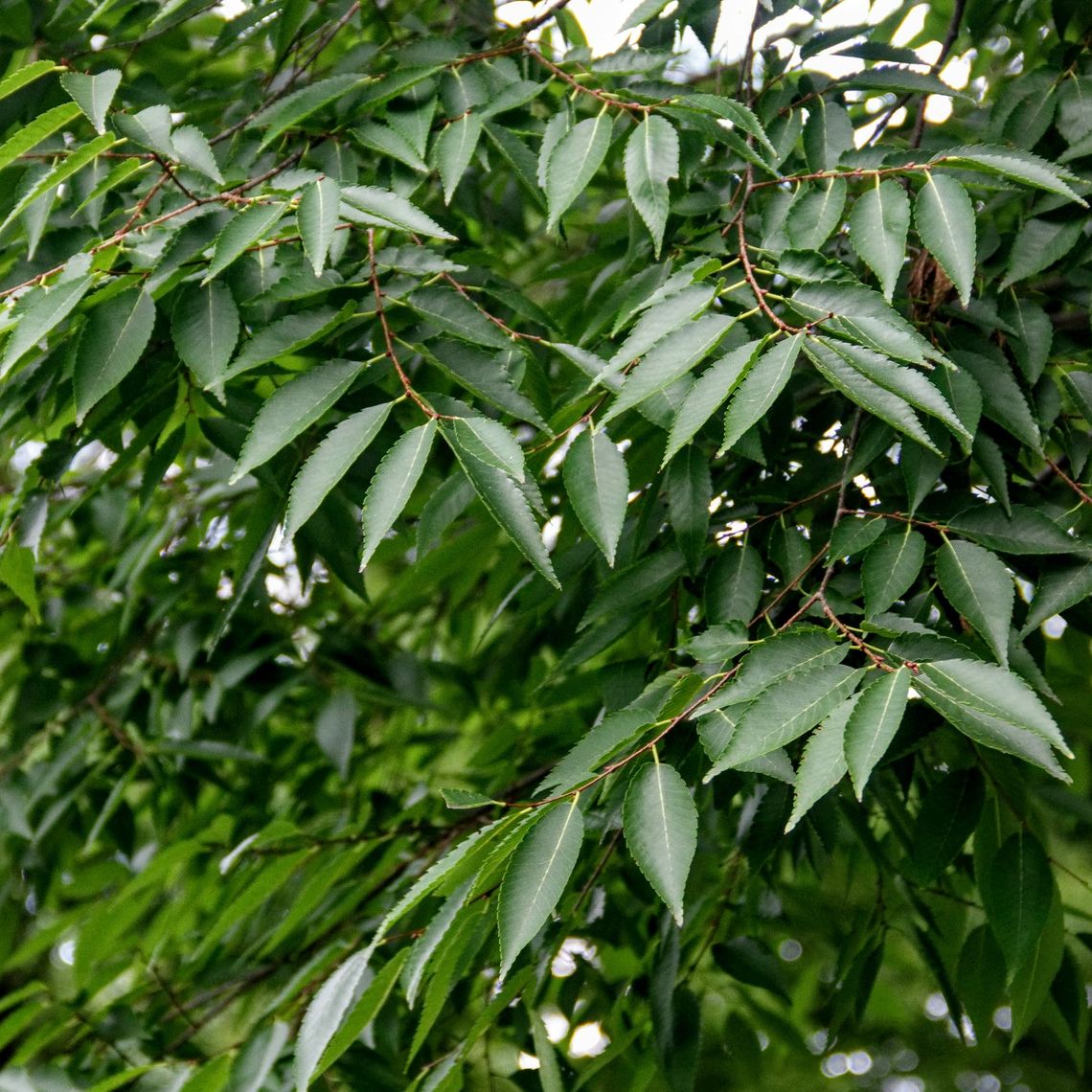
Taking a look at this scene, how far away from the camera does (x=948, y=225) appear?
1.03m

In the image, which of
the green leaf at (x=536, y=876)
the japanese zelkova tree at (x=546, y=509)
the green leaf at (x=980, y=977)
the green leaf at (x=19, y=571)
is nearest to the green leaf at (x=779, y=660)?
the japanese zelkova tree at (x=546, y=509)

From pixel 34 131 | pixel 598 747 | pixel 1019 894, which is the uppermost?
pixel 34 131

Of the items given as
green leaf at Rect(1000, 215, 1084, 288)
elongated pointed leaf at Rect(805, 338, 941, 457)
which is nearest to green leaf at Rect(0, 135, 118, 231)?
elongated pointed leaf at Rect(805, 338, 941, 457)

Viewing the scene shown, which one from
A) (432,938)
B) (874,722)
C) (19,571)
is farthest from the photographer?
(19,571)

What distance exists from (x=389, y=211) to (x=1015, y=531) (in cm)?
61

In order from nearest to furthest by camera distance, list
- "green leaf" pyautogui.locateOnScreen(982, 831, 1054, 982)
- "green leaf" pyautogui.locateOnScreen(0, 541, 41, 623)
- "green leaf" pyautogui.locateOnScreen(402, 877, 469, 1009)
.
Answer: "green leaf" pyautogui.locateOnScreen(402, 877, 469, 1009) < "green leaf" pyautogui.locateOnScreen(982, 831, 1054, 982) < "green leaf" pyautogui.locateOnScreen(0, 541, 41, 623)

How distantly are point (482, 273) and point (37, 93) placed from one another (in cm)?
58

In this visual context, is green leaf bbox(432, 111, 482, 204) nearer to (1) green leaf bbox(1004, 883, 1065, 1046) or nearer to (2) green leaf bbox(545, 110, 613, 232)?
(2) green leaf bbox(545, 110, 613, 232)

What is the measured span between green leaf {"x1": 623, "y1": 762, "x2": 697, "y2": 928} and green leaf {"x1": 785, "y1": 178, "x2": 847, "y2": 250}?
0.50 metres

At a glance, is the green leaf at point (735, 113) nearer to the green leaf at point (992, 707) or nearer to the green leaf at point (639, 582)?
the green leaf at point (639, 582)

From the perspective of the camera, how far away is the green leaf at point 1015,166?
0.99 meters

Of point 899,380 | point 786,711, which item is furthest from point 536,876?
point 899,380

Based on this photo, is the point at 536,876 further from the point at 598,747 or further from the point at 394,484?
the point at 394,484

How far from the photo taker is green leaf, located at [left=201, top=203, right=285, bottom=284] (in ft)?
3.38
